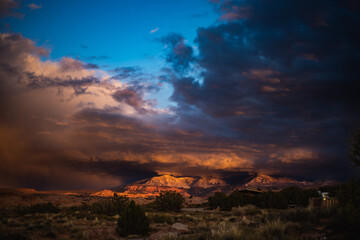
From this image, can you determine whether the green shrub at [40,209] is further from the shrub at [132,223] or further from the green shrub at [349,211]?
the green shrub at [349,211]

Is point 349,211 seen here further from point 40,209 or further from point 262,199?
point 40,209

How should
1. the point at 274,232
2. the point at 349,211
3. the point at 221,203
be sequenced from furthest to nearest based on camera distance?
the point at 221,203
the point at 274,232
the point at 349,211

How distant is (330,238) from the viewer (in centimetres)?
795

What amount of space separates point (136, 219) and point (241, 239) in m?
9.46

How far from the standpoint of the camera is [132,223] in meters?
16.0

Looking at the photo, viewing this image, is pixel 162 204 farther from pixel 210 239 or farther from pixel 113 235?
pixel 210 239

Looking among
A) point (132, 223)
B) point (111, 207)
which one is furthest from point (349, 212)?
point (111, 207)

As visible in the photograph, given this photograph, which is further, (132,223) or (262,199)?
(262,199)

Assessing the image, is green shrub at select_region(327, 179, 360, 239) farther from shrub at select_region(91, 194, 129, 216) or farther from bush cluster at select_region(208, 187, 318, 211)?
shrub at select_region(91, 194, 129, 216)

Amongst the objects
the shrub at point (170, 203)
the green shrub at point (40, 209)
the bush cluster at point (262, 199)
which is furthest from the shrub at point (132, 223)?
the shrub at point (170, 203)

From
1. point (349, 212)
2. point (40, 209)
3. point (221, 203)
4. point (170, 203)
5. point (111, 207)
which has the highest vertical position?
point (349, 212)

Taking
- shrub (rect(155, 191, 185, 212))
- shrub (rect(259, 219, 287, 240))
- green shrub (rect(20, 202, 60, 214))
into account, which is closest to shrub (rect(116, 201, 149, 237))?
shrub (rect(259, 219, 287, 240))

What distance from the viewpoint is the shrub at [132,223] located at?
15680 mm

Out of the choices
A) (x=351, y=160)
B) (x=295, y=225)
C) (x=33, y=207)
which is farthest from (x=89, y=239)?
(x=33, y=207)
